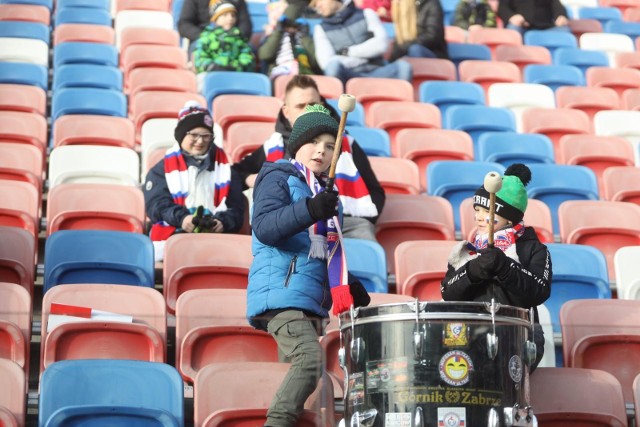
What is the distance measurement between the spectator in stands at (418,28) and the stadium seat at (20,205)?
415 centimetres

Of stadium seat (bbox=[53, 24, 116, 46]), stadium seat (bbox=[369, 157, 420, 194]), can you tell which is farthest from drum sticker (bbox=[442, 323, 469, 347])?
stadium seat (bbox=[53, 24, 116, 46])

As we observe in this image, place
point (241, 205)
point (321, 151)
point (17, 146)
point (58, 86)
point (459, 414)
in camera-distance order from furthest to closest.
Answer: point (58, 86), point (17, 146), point (241, 205), point (321, 151), point (459, 414)

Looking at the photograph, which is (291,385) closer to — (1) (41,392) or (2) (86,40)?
(1) (41,392)

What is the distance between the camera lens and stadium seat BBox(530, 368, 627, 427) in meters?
4.14

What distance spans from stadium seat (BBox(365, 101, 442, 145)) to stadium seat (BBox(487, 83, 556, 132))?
0.92 metres

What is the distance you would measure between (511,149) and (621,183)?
2.42 ft

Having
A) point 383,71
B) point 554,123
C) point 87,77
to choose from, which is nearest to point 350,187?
point 554,123

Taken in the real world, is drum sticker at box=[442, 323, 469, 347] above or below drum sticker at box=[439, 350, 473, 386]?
above

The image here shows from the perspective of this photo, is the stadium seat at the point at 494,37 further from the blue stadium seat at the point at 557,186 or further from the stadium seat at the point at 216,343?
the stadium seat at the point at 216,343

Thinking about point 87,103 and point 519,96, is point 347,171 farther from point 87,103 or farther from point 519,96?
point 519,96

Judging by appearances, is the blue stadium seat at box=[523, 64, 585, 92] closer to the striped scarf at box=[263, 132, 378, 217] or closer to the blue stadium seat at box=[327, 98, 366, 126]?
the blue stadium seat at box=[327, 98, 366, 126]

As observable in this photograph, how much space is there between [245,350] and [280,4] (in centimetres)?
510

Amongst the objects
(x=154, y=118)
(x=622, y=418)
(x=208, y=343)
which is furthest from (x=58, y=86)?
(x=622, y=418)

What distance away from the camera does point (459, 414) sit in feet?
11.4
